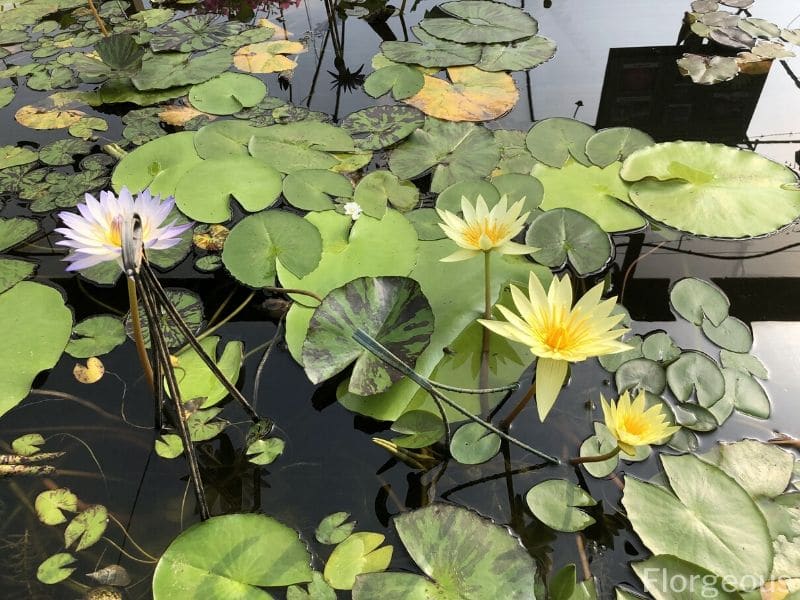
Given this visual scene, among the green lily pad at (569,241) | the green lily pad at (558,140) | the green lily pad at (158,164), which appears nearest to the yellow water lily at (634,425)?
the green lily pad at (569,241)

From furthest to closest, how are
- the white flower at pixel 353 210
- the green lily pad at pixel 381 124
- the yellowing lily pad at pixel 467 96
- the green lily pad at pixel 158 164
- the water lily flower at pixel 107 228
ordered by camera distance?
the yellowing lily pad at pixel 467 96 → the green lily pad at pixel 381 124 → the green lily pad at pixel 158 164 → the white flower at pixel 353 210 → the water lily flower at pixel 107 228

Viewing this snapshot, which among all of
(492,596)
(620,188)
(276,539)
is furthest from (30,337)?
(620,188)

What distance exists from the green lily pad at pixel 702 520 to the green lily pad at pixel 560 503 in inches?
3.5

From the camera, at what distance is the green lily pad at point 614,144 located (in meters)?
1.91

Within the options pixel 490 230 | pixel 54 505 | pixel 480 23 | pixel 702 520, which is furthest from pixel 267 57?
pixel 702 520

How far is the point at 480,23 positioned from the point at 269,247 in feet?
5.49

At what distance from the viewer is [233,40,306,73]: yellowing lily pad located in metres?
2.46

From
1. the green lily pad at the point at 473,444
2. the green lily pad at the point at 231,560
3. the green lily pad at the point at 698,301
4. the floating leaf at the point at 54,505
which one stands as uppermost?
the green lily pad at the point at 698,301

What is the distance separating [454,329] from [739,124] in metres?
1.55

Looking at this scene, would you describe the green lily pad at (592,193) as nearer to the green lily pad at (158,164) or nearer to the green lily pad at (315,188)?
the green lily pad at (315,188)

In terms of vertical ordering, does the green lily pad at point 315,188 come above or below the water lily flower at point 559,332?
below

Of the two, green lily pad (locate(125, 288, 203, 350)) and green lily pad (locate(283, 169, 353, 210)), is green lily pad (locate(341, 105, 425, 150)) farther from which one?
green lily pad (locate(125, 288, 203, 350))

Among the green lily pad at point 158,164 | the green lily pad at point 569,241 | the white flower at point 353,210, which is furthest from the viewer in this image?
the green lily pad at point 158,164

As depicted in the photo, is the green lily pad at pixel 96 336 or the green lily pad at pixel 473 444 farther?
the green lily pad at pixel 96 336
